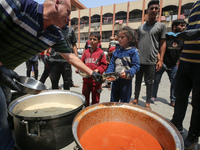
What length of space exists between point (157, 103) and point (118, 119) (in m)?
2.22

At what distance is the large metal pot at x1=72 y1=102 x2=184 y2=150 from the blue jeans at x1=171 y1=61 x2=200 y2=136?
2.45ft

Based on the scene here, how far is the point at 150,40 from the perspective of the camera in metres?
2.40

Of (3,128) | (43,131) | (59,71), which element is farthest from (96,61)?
(3,128)

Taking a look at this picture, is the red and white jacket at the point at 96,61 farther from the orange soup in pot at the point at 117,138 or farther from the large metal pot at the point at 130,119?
the orange soup in pot at the point at 117,138

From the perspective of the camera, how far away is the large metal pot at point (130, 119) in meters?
0.93

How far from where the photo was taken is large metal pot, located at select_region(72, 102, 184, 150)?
93 cm

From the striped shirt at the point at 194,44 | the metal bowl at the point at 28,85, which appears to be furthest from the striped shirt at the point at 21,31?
the striped shirt at the point at 194,44

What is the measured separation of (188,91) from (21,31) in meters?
2.13

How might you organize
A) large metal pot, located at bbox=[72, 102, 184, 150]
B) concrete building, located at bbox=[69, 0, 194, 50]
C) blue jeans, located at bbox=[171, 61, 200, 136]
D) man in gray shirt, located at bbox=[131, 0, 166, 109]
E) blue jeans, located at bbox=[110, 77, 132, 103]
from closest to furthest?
large metal pot, located at bbox=[72, 102, 184, 150] < blue jeans, located at bbox=[171, 61, 200, 136] < blue jeans, located at bbox=[110, 77, 132, 103] < man in gray shirt, located at bbox=[131, 0, 166, 109] < concrete building, located at bbox=[69, 0, 194, 50]

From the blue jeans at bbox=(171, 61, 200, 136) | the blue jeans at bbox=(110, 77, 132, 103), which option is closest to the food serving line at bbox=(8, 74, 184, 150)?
the blue jeans at bbox=(110, 77, 132, 103)

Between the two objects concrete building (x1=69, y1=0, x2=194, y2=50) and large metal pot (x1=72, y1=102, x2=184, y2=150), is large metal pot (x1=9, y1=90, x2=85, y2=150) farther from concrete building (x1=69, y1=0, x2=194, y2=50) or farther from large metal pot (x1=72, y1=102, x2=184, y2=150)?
concrete building (x1=69, y1=0, x2=194, y2=50)

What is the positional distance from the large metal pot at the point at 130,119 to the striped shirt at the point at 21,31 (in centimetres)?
91

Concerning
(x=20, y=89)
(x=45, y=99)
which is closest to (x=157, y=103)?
(x=45, y=99)

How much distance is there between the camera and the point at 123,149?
37.2 inches
